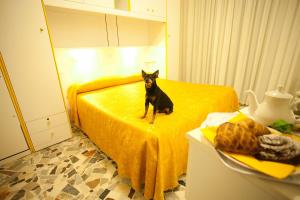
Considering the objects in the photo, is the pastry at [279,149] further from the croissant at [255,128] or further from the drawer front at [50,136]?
the drawer front at [50,136]

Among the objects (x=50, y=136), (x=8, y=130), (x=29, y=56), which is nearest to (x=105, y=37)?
(x=29, y=56)

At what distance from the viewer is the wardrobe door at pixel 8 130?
5.47ft

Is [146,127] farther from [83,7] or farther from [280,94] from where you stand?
[83,7]

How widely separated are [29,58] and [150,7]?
210 cm

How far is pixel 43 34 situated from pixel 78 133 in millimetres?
1458

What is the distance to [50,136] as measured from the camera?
2066mm

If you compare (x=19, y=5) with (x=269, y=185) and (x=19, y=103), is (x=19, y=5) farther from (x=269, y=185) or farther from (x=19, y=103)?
(x=269, y=185)

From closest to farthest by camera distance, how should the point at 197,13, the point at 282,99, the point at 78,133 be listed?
the point at 282,99, the point at 78,133, the point at 197,13

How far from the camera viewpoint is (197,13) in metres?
3.33

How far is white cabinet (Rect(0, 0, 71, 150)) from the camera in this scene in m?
1.57

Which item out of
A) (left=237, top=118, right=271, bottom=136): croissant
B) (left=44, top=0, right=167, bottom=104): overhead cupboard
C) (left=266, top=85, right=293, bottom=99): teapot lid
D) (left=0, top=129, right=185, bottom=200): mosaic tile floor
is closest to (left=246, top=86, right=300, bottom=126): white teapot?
(left=266, top=85, right=293, bottom=99): teapot lid

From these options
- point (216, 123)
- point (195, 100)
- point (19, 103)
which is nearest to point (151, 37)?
point (195, 100)

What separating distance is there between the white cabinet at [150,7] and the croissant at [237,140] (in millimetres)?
2636

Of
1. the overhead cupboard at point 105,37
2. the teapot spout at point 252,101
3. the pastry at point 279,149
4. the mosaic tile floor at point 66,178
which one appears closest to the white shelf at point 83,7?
the overhead cupboard at point 105,37
